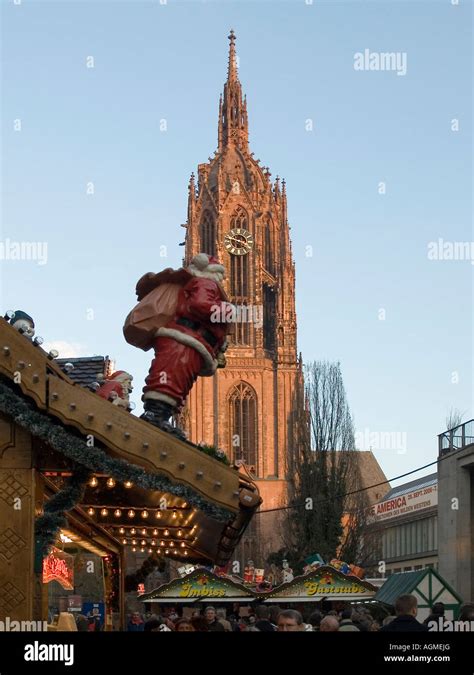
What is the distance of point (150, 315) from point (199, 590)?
68.4ft

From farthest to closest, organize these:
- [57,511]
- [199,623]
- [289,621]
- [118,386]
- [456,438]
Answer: [456,438], [118,386], [57,511], [199,623], [289,621]

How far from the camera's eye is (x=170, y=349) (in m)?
12.2

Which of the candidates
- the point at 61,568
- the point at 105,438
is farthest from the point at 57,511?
the point at 61,568

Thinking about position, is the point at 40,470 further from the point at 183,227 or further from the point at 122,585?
the point at 183,227

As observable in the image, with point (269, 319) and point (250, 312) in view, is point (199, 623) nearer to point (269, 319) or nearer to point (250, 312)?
point (250, 312)

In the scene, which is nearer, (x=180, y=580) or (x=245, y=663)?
(x=245, y=663)

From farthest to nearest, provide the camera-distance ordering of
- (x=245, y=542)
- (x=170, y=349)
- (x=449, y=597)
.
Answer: (x=245, y=542), (x=449, y=597), (x=170, y=349)

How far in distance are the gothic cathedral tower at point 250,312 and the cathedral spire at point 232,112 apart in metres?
1.68

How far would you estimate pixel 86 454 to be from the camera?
10.9 m

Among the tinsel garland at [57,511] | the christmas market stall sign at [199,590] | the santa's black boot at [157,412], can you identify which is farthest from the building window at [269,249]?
the tinsel garland at [57,511]

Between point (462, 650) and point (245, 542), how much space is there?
97.0m

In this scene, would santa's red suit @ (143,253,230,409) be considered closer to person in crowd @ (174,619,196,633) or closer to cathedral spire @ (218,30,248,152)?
person in crowd @ (174,619,196,633)

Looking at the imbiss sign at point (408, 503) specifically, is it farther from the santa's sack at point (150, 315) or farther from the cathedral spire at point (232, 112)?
the santa's sack at point (150, 315)

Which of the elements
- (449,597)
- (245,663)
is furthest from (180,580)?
(245,663)
